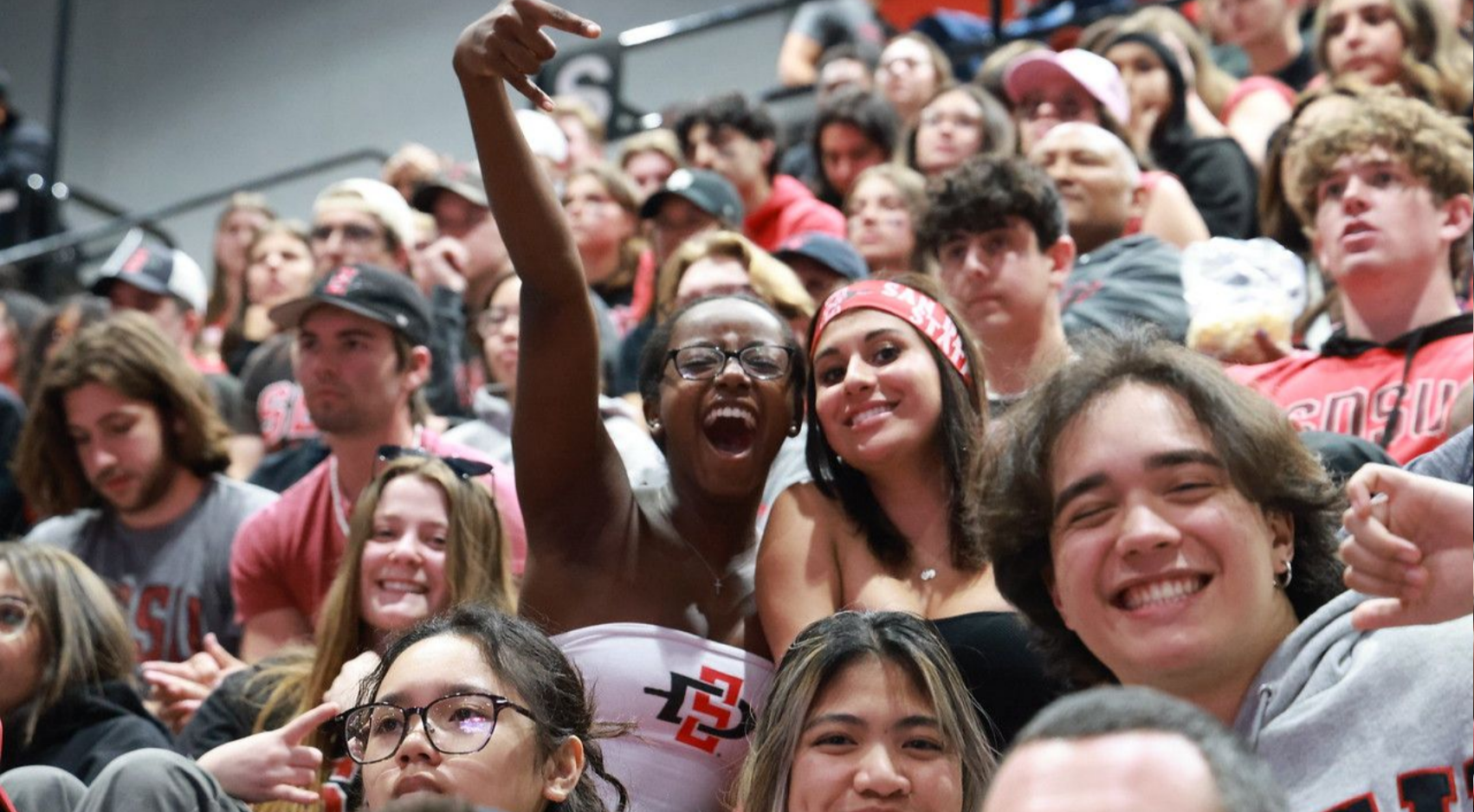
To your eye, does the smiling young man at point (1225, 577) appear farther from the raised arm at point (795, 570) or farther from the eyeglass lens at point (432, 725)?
the eyeglass lens at point (432, 725)

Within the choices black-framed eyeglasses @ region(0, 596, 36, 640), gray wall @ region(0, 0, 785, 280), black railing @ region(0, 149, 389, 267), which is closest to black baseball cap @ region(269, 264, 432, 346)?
black-framed eyeglasses @ region(0, 596, 36, 640)

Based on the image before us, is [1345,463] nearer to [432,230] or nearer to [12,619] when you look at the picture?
[12,619]

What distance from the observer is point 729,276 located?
4375mm

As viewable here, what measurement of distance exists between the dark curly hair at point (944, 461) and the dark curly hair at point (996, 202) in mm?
837

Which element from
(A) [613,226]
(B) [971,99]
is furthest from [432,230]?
(B) [971,99]

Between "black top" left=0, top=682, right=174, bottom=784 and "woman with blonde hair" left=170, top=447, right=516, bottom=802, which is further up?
"woman with blonde hair" left=170, top=447, right=516, bottom=802

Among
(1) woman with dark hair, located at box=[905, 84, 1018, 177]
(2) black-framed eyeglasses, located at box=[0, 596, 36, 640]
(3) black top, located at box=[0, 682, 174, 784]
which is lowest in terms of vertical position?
(3) black top, located at box=[0, 682, 174, 784]

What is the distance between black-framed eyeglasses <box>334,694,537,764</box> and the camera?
2561mm

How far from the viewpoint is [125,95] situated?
12328 mm

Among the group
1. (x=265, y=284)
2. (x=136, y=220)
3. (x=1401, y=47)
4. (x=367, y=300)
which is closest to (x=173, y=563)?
(x=367, y=300)

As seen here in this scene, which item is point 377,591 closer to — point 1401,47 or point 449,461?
point 449,461

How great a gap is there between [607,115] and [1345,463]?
6658mm

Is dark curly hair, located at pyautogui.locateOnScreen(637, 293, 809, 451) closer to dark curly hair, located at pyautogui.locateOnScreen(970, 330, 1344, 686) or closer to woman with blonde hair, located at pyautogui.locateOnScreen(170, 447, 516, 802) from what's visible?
woman with blonde hair, located at pyautogui.locateOnScreen(170, 447, 516, 802)

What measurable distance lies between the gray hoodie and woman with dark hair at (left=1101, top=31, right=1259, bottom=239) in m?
3.21
